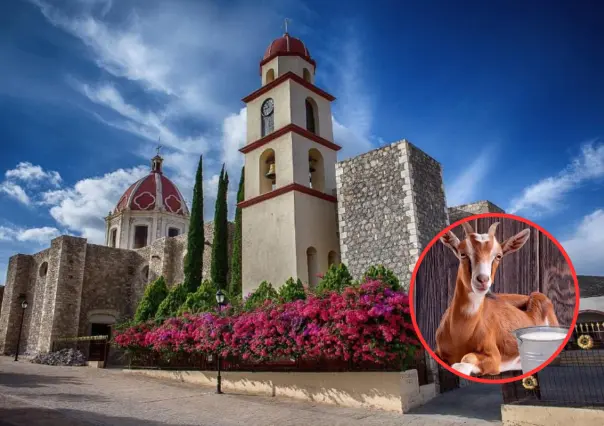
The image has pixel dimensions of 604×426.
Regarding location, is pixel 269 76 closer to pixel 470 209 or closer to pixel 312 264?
pixel 312 264

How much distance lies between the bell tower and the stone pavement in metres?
3.90

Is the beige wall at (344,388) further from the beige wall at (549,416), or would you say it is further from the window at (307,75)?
the window at (307,75)

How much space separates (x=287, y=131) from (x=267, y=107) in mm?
1720

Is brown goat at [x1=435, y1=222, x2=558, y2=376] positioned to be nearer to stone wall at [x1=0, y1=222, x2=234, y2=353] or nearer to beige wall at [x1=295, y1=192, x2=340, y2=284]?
beige wall at [x1=295, y1=192, x2=340, y2=284]

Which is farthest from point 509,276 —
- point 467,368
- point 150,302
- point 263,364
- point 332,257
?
point 150,302

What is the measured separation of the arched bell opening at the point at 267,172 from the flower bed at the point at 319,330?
14.7ft

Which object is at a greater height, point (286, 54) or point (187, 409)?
point (286, 54)

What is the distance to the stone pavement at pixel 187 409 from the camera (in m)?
6.70

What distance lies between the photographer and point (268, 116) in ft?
46.9

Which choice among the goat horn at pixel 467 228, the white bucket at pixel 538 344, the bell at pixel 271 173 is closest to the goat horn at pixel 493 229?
the goat horn at pixel 467 228

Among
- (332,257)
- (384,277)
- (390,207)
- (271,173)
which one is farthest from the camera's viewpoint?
(271,173)

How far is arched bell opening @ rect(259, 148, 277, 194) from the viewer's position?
1381 centimetres

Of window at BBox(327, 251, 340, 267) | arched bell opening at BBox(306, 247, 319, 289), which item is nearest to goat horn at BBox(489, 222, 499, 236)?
arched bell opening at BBox(306, 247, 319, 289)

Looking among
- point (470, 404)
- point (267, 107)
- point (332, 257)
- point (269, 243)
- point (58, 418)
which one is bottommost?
point (470, 404)
